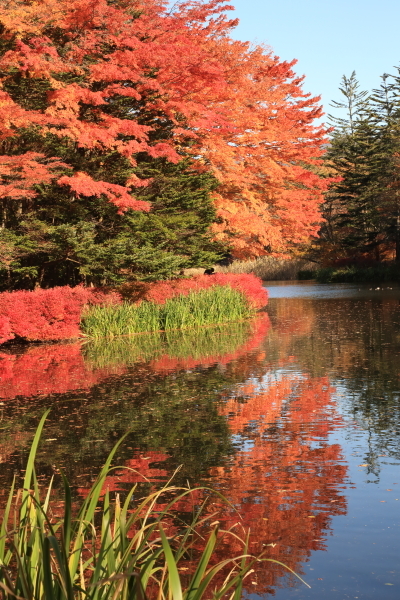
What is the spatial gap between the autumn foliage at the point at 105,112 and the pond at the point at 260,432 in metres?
4.48

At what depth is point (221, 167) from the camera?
2662cm

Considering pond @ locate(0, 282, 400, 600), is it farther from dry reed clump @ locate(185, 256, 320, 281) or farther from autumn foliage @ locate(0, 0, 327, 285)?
dry reed clump @ locate(185, 256, 320, 281)

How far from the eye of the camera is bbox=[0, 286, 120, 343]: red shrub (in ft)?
63.1

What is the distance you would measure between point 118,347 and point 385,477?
1261 centimetres

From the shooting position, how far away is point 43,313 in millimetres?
19969

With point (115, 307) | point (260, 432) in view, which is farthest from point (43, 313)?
point (260, 432)

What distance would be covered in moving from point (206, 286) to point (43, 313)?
6.68 m

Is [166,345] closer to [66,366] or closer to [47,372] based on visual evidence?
[66,366]

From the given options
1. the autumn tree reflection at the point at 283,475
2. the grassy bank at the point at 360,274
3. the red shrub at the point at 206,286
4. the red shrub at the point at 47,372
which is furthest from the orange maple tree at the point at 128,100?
the grassy bank at the point at 360,274

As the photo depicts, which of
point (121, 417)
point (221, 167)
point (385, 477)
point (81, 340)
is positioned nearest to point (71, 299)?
point (81, 340)

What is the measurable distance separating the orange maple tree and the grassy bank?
75.4 feet

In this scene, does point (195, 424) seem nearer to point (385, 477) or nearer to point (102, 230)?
point (385, 477)

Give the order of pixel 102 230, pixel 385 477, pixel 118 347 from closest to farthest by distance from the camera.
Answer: pixel 385 477
pixel 118 347
pixel 102 230

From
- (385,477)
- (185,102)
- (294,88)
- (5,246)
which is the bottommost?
(385,477)
